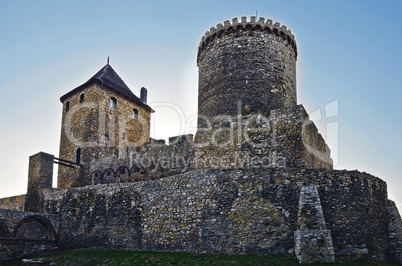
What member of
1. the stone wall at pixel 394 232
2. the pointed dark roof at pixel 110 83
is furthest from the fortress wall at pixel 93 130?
the stone wall at pixel 394 232

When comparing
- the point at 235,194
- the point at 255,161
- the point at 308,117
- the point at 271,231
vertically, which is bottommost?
the point at 271,231

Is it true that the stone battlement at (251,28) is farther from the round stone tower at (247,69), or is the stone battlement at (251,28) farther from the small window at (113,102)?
the small window at (113,102)

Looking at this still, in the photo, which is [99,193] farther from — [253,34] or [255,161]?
[253,34]

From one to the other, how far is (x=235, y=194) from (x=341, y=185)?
4107mm

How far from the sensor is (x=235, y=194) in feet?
51.4

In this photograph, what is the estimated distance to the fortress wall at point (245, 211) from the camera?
1432 cm

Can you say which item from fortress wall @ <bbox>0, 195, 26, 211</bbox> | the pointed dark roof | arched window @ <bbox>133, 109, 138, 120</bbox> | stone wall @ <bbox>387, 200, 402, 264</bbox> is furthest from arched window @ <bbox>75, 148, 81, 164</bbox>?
stone wall @ <bbox>387, 200, 402, 264</bbox>

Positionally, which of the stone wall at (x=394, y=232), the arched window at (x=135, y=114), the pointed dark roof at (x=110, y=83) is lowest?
the stone wall at (x=394, y=232)

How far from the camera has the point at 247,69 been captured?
20906mm

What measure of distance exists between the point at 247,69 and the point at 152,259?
11.1m

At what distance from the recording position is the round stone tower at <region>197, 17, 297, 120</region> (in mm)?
20641

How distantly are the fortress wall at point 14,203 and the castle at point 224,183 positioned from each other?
17 centimetres

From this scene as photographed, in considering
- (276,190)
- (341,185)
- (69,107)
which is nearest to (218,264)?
(276,190)

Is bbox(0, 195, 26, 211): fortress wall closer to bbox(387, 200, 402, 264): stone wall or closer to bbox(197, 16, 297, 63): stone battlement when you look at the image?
bbox(197, 16, 297, 63): stone battlement
